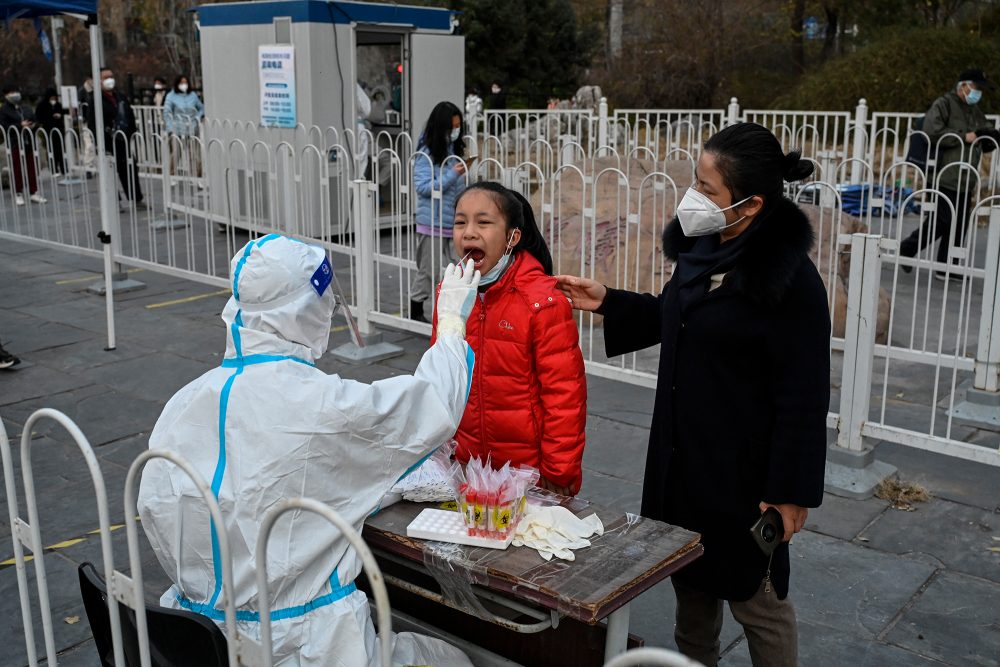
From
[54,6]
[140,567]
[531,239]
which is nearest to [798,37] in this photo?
[54,6]

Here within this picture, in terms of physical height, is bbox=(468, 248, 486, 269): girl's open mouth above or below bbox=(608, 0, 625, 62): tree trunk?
below

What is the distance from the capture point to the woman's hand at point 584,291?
10.8 ft

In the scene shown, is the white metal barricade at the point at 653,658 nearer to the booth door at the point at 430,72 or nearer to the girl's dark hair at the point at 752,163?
the girl's dark hair at the point at 752,163

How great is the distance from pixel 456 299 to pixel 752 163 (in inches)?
37.3

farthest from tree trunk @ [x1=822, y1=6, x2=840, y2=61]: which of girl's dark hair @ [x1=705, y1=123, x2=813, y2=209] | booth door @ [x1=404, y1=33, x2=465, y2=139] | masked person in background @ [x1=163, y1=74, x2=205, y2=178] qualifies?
girl's dark hair @ [x1=705, y1=123, x2=813, y2=209]

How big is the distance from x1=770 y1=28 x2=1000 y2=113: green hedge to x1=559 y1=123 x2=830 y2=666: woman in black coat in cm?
1837

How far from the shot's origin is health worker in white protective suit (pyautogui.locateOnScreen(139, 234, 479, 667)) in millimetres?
2348

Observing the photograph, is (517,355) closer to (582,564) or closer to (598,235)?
(582,564)

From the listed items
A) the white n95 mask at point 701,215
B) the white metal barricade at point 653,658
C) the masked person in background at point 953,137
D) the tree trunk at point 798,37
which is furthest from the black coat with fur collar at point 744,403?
the tree trunk at point 798,37

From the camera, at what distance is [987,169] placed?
1548 centimetres

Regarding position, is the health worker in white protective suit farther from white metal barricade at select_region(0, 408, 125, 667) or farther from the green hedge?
the green hedge

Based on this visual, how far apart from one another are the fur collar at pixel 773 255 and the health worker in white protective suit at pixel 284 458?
3.01ft

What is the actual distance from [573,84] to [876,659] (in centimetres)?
2741

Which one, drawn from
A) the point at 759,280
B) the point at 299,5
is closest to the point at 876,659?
the point at 759,280
